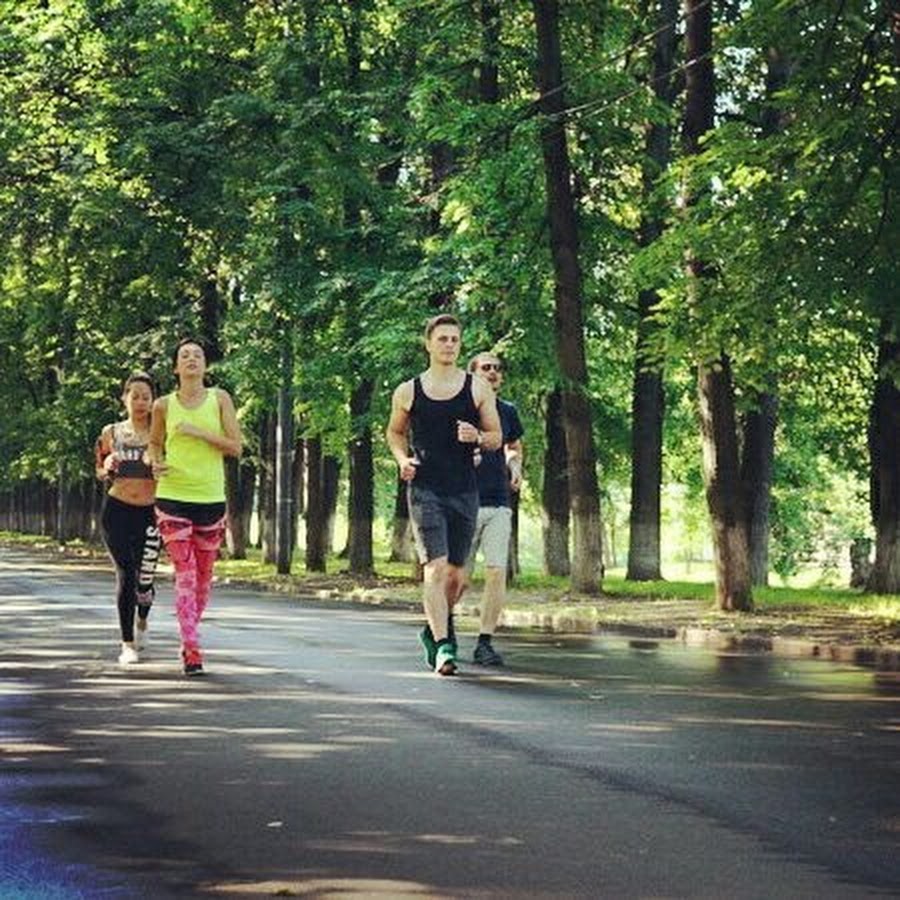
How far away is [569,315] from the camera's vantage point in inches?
954

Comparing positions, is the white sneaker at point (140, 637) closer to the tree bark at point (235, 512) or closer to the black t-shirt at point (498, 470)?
the black t-shirt at point (498, 470)

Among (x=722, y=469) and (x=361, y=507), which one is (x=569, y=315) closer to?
(x=722, y=469)

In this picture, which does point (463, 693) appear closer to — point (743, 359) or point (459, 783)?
point (459, 783)

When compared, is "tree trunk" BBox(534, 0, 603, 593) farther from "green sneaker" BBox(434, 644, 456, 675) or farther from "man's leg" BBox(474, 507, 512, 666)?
"green sneaker" BBox(434, 644, 456, 675)

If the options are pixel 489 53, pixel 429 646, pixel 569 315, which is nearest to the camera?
pixel 429 646

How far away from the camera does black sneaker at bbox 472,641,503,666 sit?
1223 cm

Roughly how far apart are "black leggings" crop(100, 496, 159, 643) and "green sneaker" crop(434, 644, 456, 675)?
91.6 inches

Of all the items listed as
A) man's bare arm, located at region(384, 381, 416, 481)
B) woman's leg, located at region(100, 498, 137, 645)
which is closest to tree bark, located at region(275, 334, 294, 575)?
woman's leg, located at region(100, 498, 137, 645)

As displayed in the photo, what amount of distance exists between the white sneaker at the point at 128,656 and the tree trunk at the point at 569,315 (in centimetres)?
1219

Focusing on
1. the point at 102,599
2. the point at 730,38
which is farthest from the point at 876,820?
the point at 102,599

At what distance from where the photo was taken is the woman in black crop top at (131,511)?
12.4 m

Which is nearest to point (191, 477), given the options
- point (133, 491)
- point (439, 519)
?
point (133, 491)

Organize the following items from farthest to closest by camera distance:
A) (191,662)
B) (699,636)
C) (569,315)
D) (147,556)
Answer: (569,315)
(699,636)
(147,556)
(191,662)

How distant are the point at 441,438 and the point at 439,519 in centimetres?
50
